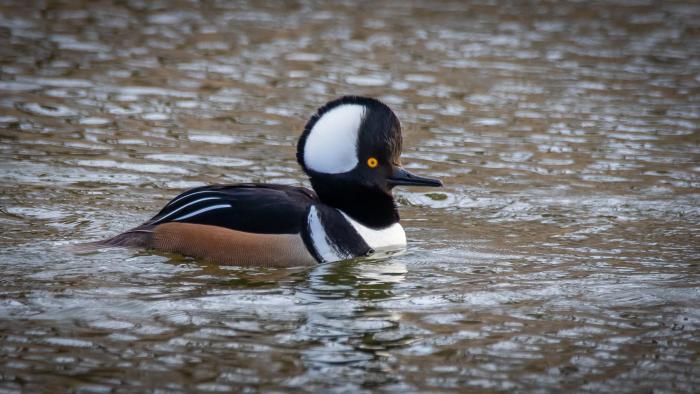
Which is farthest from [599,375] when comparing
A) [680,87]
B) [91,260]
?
[680,87]

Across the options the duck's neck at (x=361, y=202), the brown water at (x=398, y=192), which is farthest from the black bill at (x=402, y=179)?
the brown water at (x=398, y=192)

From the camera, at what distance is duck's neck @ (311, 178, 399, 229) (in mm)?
7691

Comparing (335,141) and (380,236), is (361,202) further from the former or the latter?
(335,141)

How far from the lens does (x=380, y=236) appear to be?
7.78 m

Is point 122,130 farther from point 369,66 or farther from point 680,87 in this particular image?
point 680,87

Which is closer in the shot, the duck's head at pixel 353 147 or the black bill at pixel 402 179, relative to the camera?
the duck's head at pixel 353 147

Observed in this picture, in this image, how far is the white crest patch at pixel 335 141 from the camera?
748 cm

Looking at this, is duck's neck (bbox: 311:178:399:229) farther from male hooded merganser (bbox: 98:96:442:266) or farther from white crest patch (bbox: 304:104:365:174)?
white crest patch (bbox: 304:104:365:174)

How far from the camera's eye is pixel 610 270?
752cm

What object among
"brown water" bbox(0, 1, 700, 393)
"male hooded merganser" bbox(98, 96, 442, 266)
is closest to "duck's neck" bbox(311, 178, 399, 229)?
"male hooded merganser" bbox(98, 96, 442, 266)

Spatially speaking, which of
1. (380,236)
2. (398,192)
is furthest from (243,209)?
(398,192)

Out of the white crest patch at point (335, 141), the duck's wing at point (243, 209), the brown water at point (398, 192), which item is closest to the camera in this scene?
the brown water at point (398, 192)

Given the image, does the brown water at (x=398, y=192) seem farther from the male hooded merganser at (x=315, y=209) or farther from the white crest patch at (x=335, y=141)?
the white crest patch at (x=335, y=141)

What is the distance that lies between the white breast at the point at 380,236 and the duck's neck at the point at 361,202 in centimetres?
3
